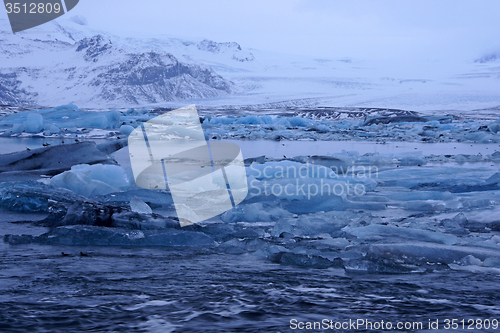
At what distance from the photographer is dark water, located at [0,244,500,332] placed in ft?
5.11

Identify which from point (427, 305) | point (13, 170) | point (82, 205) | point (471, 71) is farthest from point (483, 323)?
point (471, 71)

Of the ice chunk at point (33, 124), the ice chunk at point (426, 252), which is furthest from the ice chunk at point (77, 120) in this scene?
the ice chunk at point (426, 252)

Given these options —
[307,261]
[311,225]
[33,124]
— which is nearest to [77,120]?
[33,124]

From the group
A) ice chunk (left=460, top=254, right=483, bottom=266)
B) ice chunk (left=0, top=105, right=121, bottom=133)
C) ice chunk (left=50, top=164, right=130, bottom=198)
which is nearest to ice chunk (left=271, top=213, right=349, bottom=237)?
ice chunk (left=460, top=254, right=483, bottom=266)

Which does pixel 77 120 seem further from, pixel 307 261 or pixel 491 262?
pixel 491 262

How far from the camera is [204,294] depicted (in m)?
1.82

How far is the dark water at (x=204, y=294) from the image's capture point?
1.56 metres

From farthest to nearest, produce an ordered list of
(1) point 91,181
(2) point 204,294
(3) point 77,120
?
(3) point 77,120
(1) point 91,181
(2) point 204,294

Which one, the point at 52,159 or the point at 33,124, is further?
the point at 33,124

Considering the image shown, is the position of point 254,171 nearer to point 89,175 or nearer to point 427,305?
point 89,175

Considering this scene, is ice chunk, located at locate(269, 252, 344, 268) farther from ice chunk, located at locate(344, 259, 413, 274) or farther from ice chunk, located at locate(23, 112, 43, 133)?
ice chunk, located at locate(23, 112, 43, 133)

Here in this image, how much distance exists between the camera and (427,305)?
1742mm

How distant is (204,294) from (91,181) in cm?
272

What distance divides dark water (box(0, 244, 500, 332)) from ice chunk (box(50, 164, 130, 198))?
5.91 ft
